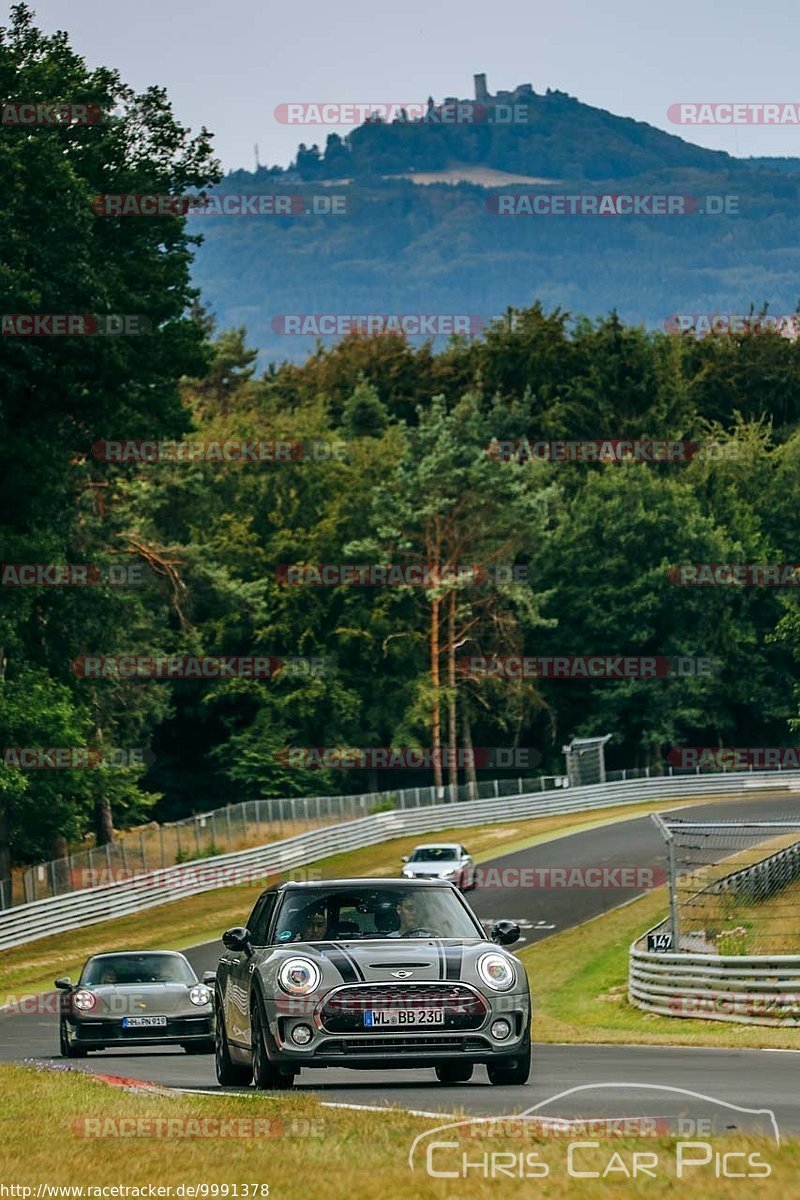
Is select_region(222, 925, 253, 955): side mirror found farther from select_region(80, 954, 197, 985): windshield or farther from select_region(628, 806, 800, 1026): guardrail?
select_region(628, 806, 800, 1026): guardrail

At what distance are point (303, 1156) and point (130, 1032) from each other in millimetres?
13330

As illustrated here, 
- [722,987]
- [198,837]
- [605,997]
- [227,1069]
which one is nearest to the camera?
[227,1069]

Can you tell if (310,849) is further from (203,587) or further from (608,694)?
(608,694)

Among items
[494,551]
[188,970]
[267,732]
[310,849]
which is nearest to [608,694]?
[494,551]

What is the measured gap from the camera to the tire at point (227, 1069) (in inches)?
605

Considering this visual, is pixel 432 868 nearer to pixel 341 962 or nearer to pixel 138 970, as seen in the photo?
pixel 138 970

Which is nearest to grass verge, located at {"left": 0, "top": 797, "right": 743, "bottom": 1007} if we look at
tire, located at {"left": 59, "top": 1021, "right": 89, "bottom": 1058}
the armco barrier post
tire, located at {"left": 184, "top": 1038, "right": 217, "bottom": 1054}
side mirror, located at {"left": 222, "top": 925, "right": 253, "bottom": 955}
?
the armco barrier post

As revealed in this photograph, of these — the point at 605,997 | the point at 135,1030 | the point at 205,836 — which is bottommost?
the point at 205,836

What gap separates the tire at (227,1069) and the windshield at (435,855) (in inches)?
1406

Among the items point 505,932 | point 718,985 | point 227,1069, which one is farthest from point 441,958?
point 718,985

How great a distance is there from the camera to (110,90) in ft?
155

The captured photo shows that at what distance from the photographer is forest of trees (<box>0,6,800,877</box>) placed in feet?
235

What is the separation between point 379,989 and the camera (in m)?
→ 13.8

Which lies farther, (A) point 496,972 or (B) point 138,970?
(B) point 138,970
